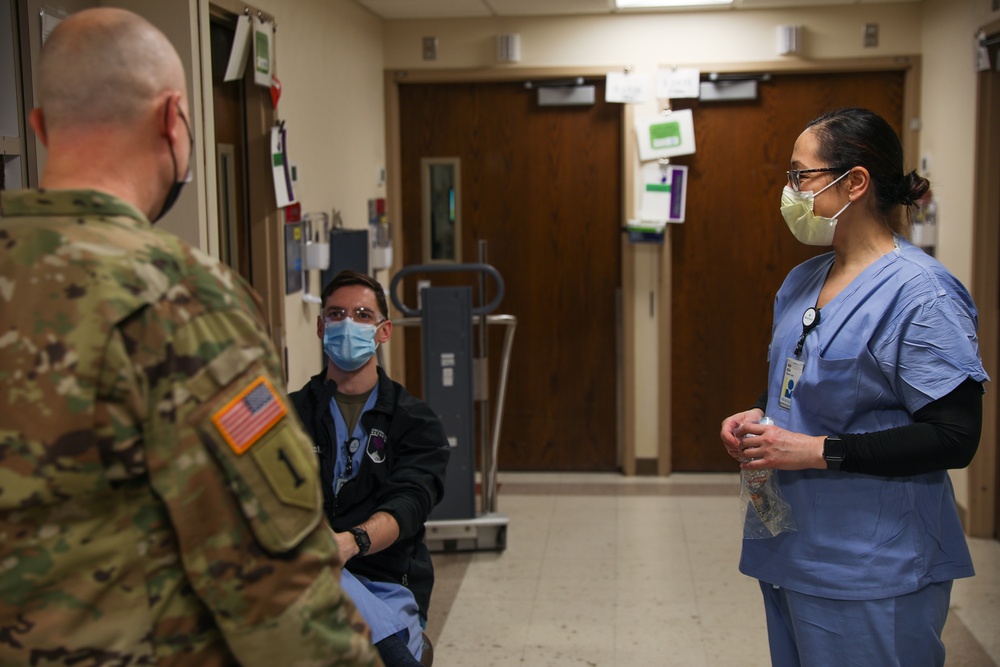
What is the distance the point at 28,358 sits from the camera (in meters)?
0.98

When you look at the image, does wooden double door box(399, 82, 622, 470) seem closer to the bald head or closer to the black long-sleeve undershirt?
the black long-sleeve undershirt

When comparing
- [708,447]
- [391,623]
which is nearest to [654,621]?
[391,623]

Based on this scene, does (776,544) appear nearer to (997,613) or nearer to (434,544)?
(997,613)

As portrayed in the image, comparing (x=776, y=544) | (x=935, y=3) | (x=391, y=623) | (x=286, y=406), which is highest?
(x=935, y=3)

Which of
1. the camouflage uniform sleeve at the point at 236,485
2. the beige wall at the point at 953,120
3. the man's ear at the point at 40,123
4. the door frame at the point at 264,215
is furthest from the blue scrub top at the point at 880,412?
the beige wall at the point at 953,120

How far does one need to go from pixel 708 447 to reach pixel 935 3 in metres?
2.30

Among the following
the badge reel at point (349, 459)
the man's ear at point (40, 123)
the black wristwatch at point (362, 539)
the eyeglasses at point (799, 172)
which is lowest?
the black wristwatch at point (362, 539)

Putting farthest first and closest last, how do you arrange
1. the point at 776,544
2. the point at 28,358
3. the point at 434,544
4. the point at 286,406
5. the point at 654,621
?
the point at 434,544
the point at 654,621
the point at 776,544
the point at 286,406
the point at 28,358

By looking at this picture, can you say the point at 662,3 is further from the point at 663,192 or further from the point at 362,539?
the point at 362,539

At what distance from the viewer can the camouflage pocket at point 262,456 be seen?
102cm

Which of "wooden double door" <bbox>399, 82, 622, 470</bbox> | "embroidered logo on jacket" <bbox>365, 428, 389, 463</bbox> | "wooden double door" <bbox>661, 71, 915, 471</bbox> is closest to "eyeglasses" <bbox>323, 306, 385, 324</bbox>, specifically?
"embroidered logo on jacket" <bbox>365, 428, 389, 463</bbox>

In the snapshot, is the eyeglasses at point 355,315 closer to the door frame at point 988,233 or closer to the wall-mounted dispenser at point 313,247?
the wall-mounted dispenser at point 313,247

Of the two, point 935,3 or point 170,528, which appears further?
point 935,3

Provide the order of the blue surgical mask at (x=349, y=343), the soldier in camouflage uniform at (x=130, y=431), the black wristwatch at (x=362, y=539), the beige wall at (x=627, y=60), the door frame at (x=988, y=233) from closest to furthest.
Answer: the soldier in camouflage uniform at (x=130, y=431), the black wristwatch at (x=362, y=539), the blue surgical mask at (x=349, y=343), the beige wall at (x=627, y=60), the door frame at (x=988, y=233)
